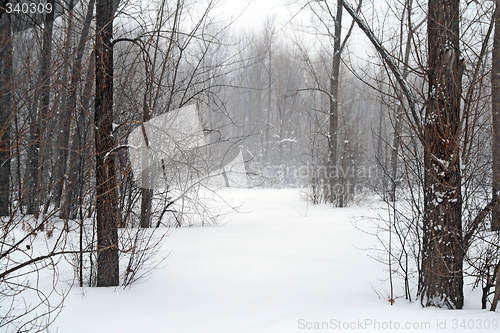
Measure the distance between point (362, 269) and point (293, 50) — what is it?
2616cm

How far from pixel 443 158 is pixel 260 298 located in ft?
6.74

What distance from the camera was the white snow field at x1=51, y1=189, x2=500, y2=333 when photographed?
2.67 metres

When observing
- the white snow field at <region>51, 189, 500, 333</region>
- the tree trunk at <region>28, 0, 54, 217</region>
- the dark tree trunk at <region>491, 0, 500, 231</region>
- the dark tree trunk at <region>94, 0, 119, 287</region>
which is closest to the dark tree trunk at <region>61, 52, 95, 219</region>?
the dark tree trunk at <region>94, 0, 119, 287</region>

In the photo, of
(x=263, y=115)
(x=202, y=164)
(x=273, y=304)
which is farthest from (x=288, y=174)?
(x=273, y=304)

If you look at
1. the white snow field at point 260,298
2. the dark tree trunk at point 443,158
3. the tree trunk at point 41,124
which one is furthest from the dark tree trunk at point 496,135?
the tree trunk at point 41,124

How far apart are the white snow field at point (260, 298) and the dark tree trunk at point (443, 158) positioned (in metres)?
0.25

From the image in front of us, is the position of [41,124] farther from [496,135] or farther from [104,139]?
[496,135]

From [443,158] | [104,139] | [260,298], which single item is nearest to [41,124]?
[104,139]

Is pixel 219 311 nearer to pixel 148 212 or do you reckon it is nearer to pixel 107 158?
pixel 107 158

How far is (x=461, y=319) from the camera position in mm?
2578

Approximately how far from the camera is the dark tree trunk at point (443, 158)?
2.77m

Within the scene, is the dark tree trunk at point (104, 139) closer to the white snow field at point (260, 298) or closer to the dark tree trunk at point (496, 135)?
the white snow field at point (260, 298)

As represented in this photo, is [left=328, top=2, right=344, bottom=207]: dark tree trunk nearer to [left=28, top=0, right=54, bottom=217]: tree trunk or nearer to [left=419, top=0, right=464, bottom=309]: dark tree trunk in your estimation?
[left=28, top=0, right=54, bottom=217]: tree trunk

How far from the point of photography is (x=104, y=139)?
321cm
